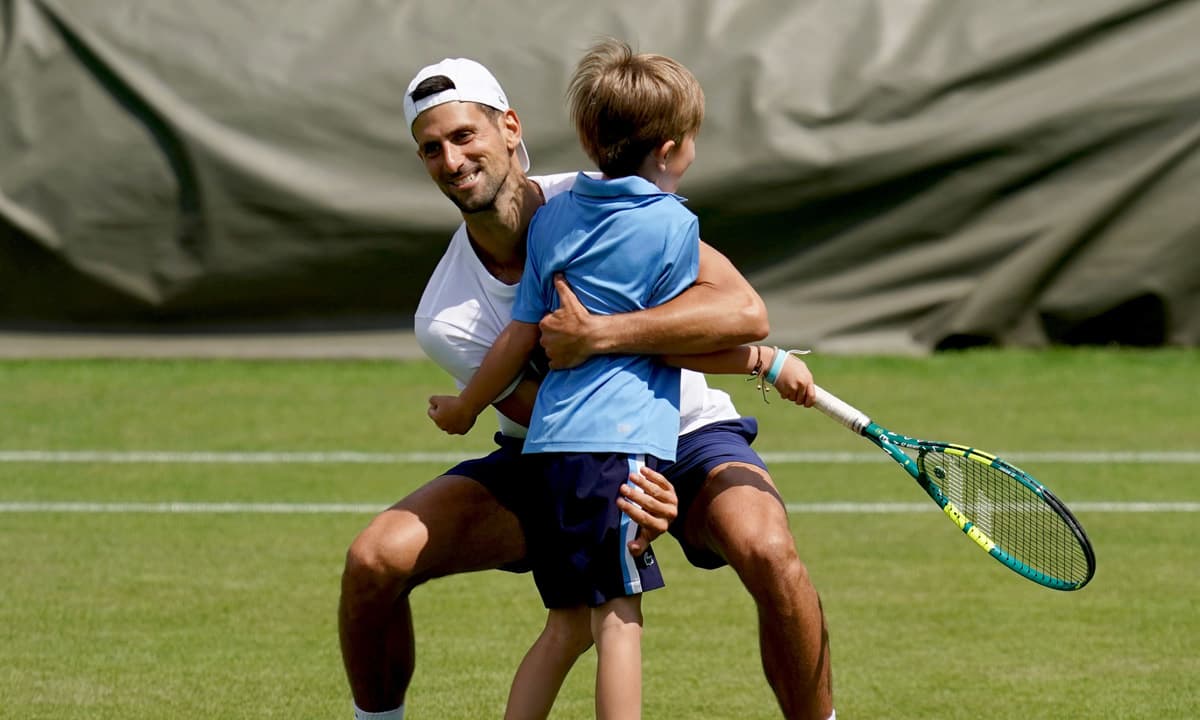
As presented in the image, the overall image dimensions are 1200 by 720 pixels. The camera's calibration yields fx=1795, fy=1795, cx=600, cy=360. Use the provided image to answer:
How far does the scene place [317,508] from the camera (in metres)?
7.35

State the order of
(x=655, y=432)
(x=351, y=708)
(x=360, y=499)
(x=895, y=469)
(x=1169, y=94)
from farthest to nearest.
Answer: (x=1169, y=94) < (x=895, y=469) < (x=360, y=499) < (x=351, y=708) < (x=655, y=432)

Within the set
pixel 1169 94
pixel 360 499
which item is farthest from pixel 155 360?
pixel 1169 94

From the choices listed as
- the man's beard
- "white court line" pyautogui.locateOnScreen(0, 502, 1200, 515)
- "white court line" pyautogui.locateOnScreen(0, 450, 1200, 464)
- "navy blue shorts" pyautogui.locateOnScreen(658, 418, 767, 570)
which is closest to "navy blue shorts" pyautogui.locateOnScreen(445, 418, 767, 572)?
"navy blue shorts" pyautogui.locateOnScreen(658, 418, 767, 570)

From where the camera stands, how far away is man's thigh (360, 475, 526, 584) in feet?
13.6

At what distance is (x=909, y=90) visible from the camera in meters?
11.5

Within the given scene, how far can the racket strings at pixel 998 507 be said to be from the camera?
4.33 m

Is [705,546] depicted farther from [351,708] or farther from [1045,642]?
[1045,642]

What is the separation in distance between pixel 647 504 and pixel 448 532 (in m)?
0.57

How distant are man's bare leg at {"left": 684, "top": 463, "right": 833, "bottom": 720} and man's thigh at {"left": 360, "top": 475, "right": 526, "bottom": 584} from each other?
49 cm

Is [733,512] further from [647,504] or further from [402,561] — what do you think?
[402,561]

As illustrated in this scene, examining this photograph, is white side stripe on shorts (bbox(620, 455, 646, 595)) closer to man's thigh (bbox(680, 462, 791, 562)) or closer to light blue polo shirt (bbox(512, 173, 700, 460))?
light blue polo shirt (bbox(512, 173, 700, 460))

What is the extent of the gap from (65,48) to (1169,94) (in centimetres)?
707

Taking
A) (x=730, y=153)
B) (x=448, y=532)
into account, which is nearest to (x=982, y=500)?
(x=448, y=532)

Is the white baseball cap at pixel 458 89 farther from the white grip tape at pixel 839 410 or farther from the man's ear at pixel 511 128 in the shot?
the white grip tape at pixel 839 410
